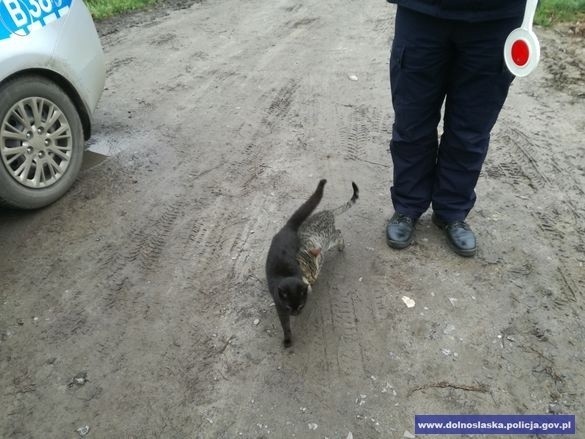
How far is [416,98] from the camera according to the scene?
2828 mm

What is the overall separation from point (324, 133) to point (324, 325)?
230 cm

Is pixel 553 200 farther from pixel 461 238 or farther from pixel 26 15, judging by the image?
pixel 26 15

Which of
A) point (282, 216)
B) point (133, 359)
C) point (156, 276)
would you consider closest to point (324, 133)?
point (282, 216)

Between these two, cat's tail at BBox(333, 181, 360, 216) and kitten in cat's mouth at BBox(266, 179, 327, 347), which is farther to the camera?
cat's tail at BBox(333, 181, 360, 216)

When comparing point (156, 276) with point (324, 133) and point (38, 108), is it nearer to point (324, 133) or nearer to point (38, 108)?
point (38, 108)

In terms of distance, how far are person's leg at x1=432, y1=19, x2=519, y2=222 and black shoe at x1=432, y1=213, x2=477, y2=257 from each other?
0.19 ft

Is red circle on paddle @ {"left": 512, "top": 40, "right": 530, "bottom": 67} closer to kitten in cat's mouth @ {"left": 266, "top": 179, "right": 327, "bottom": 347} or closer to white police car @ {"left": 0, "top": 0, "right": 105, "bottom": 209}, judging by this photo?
kitten in cat's mouth @ {"left": 266, "top": 179, "right": 327, "bottom": 347}

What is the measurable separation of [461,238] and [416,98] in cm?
99

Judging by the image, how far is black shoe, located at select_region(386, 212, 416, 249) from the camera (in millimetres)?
3224

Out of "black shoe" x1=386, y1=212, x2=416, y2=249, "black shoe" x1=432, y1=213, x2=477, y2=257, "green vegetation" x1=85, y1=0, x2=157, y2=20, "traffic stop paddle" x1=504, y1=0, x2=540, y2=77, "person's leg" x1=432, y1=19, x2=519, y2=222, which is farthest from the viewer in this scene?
"green vegetation" x1=85, y1=0, x2=157, y2=20

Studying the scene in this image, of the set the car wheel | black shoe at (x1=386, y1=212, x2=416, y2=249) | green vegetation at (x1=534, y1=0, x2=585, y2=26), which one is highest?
the car wheel

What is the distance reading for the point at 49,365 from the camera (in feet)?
8.58

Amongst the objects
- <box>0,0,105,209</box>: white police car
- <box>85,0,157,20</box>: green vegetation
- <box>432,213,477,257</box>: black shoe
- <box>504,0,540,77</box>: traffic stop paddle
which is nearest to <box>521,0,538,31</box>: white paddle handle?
<box>504,0,540,77</box>: traffic stop paddle

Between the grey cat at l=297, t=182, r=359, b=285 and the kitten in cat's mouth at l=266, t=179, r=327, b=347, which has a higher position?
the kitten in cat's mouth at l=266, t=179, r=327, b=347
